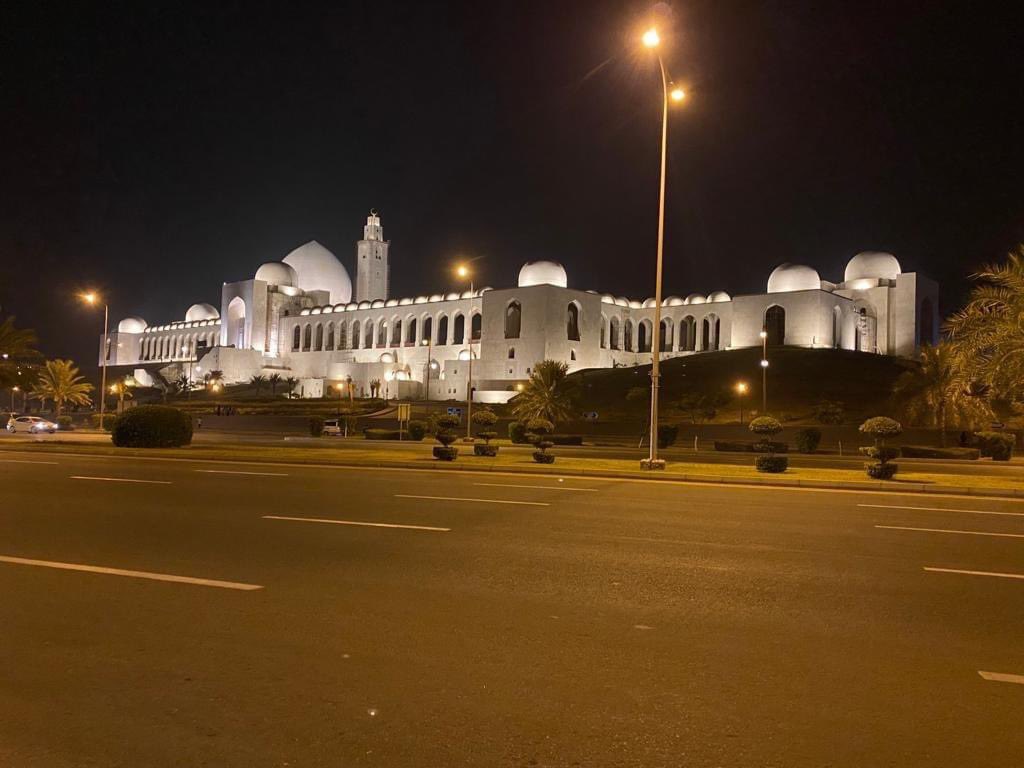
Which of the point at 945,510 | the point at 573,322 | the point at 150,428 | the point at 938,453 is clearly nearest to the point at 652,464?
the point at 945,510

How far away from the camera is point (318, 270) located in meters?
104

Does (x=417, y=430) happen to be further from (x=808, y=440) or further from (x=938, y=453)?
(x=938, y=453)

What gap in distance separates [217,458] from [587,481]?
9873 millimetres

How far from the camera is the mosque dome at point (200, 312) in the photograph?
111750 mm

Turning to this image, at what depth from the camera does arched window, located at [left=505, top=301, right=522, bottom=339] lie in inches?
3132

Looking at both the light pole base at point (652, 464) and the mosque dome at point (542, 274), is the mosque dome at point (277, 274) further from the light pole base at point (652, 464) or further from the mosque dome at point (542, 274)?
the light pole base at point (652, 464)

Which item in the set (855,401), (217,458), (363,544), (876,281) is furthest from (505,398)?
(363,544)

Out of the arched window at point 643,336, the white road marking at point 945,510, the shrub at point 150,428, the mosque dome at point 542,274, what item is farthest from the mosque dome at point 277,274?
the white road marking at point 945,510

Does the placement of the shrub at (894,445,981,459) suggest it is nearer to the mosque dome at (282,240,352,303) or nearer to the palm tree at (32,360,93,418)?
the palm tree at (32,360,93,418)

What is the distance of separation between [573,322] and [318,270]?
3950cm

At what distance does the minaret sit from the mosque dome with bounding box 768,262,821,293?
50643 mm

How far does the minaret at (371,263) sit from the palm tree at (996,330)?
88215mm

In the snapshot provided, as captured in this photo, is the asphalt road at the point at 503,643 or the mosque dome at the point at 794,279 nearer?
the asphalt road at the point at 503,643

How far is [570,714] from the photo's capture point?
3.76 m
